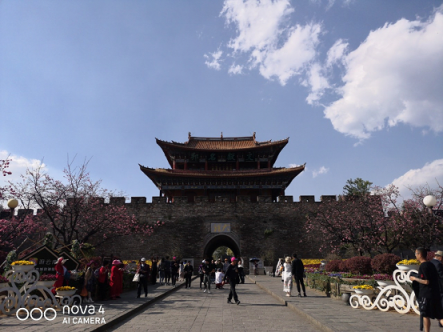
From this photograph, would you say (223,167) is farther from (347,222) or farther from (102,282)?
(102,282)

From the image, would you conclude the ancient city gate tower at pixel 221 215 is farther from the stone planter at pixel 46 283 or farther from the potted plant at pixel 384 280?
the stone planter at pixel 46 283

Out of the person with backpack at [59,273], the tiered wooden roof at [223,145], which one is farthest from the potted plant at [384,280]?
the tiered wooden roof at [223,145]

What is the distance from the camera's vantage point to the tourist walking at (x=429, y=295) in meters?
4.16

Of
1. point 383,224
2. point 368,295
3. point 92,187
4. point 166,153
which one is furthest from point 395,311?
point 166,153

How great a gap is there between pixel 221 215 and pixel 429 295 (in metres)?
21.0

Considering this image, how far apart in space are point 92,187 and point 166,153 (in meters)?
12.2

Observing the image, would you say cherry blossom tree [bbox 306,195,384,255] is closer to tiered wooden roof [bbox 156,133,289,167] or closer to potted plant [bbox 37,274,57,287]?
tiered wooden roof [bbox 156,133,289,167]

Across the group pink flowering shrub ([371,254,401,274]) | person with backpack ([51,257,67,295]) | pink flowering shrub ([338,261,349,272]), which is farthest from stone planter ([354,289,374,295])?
person with backpack ([51,257,67,295])

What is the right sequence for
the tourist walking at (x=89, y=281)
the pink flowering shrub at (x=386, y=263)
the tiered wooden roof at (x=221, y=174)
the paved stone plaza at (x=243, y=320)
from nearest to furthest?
the paved stone plaza at (x=243, y=320), the tourist walking at (x=89, y=281), the pink flowering shrub at (x=386, y=263), the tiered wooden roof at (x=221, y=174)

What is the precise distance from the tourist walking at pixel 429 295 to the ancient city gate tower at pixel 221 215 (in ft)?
65.4

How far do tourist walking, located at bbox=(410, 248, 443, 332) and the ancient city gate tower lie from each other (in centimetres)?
1993

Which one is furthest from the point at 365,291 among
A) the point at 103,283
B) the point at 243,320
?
the point at 103,283

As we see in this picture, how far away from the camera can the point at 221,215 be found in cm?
2498

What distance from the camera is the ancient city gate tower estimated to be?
24.4 m
